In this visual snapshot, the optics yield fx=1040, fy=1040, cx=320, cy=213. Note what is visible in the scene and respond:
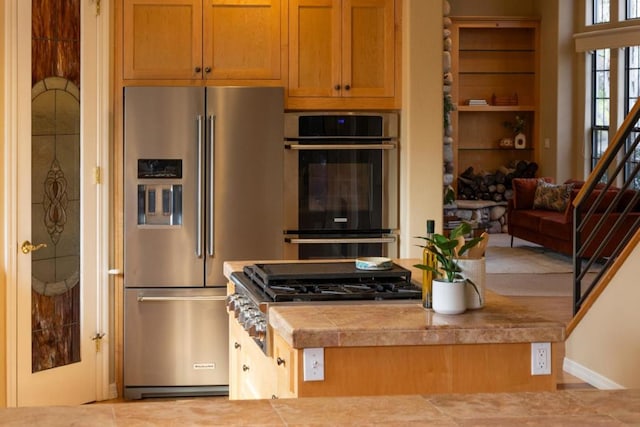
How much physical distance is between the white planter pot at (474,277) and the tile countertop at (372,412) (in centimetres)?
115

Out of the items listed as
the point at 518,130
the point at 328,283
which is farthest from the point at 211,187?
the point at 518,130

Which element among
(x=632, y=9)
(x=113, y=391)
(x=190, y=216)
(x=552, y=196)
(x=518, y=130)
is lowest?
(x=113, y=391)

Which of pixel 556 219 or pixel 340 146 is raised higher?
pixel 340 146

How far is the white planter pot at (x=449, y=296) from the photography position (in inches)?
124

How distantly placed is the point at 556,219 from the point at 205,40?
6891 mm

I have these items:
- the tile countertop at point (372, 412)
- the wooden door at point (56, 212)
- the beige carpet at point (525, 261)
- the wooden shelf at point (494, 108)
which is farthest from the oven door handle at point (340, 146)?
the wooden shelf at point (494, 108)

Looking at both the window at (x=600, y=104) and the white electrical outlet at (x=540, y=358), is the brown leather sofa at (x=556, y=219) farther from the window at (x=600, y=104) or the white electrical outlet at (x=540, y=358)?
the white electrical outlet at (x=540, y=358)

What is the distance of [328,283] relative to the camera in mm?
3670

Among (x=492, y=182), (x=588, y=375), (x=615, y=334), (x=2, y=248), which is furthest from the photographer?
(x=492, y=182)

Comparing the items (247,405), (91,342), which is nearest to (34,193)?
(91,342)

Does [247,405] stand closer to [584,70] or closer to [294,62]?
[294,62]

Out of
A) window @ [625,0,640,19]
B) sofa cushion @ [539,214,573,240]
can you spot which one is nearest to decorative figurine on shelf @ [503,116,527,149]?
window @ [625,0,640,19]

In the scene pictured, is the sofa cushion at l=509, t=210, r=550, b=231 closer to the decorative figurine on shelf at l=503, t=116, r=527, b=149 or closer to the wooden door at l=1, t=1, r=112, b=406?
the decorative figurine on shelf at l=503, t=116, r=527, b=149

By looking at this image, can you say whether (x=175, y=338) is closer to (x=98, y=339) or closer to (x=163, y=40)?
(x=98, y=339)
